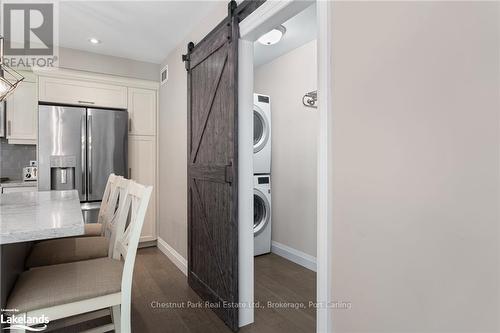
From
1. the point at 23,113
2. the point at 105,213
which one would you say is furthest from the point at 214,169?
the point at 23,113

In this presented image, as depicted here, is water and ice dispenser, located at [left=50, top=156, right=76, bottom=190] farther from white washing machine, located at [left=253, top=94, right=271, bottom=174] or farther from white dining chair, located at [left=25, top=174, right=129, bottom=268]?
white washing machine, located at [left=253, top=94, right=271, bottom=174]

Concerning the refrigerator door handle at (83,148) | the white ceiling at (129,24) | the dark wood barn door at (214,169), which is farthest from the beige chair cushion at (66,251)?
the white ceiling at (129,24)

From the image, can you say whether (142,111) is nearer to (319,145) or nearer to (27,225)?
(27,225)

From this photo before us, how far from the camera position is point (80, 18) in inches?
103

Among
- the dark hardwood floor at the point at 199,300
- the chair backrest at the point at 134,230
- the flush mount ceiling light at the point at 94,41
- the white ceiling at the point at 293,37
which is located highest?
the flush mount ceiling light at the point at 94,41

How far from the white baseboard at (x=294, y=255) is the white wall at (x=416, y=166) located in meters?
1.80

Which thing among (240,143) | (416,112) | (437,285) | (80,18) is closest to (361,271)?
(437,285)

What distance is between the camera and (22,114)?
324 centimetres

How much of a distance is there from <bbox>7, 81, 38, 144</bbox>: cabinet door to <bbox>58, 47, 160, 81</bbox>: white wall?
1.71 feet

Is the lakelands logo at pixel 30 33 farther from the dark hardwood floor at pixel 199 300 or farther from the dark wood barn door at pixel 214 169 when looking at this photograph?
the dark hardwood floor at pixel 199 300

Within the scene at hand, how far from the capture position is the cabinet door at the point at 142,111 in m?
3.63

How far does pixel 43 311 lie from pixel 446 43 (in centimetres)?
184

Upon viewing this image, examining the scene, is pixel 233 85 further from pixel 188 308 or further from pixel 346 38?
pixel 188 308

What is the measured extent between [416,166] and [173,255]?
290 cm
